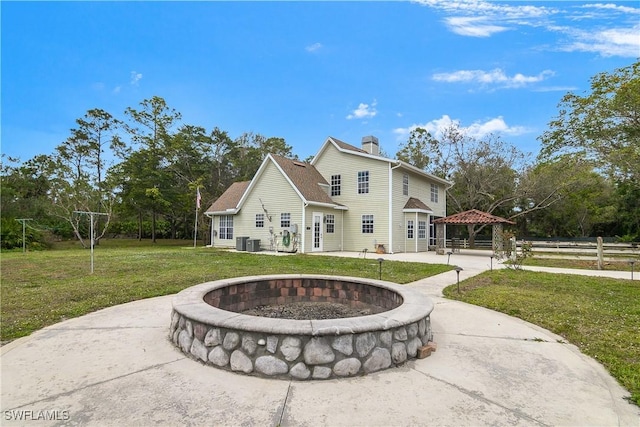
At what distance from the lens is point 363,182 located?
1914cm

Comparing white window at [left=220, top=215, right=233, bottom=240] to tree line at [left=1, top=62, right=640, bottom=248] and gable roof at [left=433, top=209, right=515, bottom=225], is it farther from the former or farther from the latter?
gable roof at [left=433, top=209, right=515, bottom=225]

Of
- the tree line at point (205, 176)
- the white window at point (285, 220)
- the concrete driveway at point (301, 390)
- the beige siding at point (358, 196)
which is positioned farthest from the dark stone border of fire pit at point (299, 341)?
the tree line at point (205, 176)

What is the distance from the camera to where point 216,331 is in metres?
3.18

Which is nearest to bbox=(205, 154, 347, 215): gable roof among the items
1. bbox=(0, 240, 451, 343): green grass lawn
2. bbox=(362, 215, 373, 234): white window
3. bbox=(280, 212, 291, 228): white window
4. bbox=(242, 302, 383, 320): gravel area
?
bbox=(362, 215, 373, 234): white window

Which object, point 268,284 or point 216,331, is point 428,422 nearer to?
point 216,331

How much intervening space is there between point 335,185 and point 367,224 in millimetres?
3365

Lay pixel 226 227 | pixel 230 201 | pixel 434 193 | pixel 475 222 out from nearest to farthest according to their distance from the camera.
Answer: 1. pixel 475 222
2. pixel 226 227
3. pixel 230 201
4. pixel 434 193

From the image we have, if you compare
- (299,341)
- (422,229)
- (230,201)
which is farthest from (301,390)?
(230,201)

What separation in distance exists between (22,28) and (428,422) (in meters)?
13.7

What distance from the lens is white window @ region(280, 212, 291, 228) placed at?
1802 centimetres

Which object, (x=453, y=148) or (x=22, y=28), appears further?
(x=453, y=148)

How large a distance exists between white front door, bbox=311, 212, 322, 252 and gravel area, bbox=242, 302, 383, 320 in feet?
38.5

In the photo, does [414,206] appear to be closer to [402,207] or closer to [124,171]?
[402,207]

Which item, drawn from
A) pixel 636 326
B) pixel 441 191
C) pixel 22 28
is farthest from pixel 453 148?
pixel 22 28
